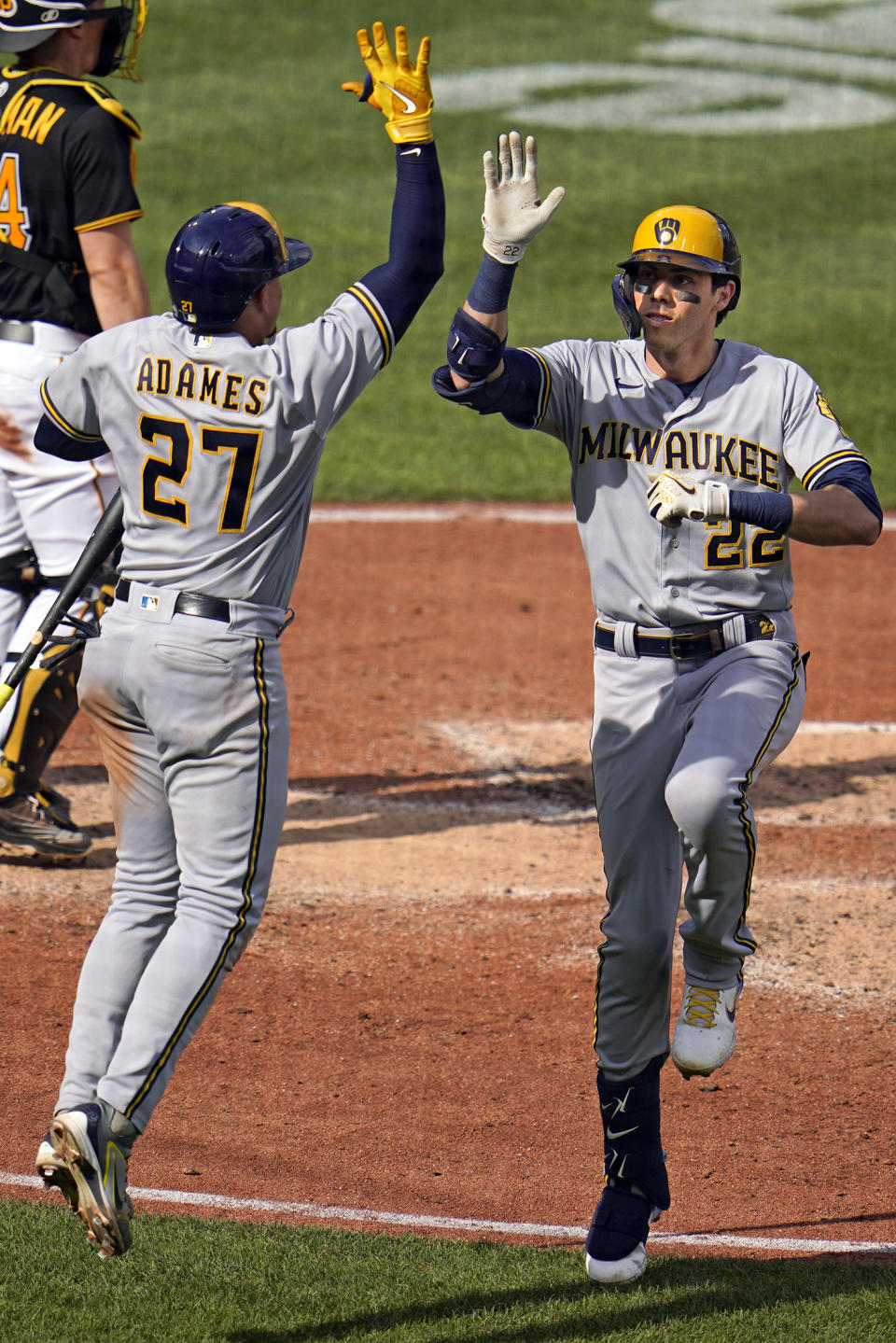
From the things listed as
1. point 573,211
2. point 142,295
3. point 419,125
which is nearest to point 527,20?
point 573,211

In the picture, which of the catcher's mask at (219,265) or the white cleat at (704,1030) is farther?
the white cleat at (704,1030)

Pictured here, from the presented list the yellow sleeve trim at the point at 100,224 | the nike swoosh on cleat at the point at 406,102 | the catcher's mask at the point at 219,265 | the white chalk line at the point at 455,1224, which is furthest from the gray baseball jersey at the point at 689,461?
the yellow sleeve trim at the point at 100,224

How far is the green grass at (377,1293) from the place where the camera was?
3.54 metres

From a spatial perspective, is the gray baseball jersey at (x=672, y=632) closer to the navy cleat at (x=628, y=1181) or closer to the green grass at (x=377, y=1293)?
the navy cleat at (x=628, y=1181)

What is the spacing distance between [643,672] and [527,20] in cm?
2328

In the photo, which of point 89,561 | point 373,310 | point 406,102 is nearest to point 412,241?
point 373,310

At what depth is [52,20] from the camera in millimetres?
5715

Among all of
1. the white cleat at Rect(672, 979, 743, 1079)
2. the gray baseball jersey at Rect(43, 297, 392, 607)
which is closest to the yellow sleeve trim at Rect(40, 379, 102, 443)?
the gray baseball jersey at Rect(43, 297, 392, 607)

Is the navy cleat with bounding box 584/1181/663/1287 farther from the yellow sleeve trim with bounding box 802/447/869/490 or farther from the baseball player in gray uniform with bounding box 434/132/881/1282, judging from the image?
the yellow sleeve trim with bounding box 802/447/869/490

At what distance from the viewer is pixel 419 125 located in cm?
386

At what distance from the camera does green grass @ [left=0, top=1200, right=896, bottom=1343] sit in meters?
3.54

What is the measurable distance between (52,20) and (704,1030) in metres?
3.95

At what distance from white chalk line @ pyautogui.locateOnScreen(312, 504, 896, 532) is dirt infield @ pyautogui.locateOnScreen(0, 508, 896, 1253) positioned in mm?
2385

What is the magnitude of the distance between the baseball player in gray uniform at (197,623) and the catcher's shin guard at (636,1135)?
3.21 ft
